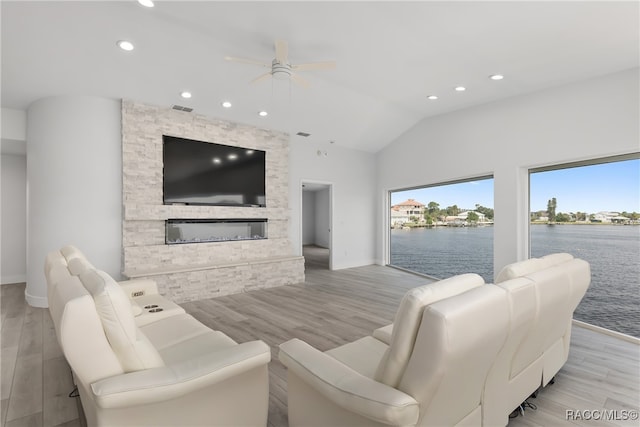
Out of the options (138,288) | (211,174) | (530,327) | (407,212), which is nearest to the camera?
(530,327)

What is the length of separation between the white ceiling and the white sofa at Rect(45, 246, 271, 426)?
2800mm

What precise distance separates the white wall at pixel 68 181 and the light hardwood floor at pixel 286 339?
36.1 inches

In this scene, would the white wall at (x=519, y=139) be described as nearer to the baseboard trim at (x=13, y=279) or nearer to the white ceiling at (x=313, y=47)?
the white ceiling at (x=313, y=47)

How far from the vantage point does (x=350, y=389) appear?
129 cm

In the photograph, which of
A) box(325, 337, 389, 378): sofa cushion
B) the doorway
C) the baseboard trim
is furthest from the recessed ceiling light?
the doorway

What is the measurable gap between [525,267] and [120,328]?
2170 millimetres

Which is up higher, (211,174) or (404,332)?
(211,174)

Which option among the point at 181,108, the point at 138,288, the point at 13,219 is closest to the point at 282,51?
the point at 181,108

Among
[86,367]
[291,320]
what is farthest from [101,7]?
[291,320]

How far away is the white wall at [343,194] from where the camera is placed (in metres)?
6.55

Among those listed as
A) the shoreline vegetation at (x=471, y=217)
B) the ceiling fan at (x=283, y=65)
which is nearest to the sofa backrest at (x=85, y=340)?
the ceiling fan at (x=283, y=65)

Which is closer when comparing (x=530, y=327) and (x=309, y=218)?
(x=530, y=327)

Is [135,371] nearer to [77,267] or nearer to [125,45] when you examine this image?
[77,267]

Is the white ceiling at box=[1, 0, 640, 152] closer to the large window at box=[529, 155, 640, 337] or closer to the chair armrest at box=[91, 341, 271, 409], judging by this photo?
the large window at box=[529, 155, 640, 337]
